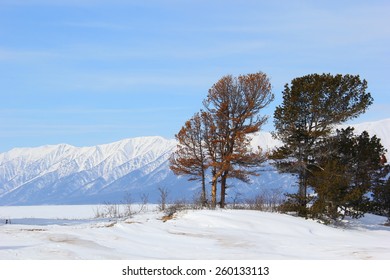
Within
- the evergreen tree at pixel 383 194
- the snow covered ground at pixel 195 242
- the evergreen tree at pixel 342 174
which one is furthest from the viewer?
the evergreen tree at pixel 383 194

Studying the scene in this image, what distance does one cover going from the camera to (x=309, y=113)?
33031 mm

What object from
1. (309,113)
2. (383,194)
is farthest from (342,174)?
(383,194)

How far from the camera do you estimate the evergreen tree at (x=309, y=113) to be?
32.6 metres

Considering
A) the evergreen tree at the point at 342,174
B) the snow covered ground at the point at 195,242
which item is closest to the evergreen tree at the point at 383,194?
the evergreen tree at the point at 342,174

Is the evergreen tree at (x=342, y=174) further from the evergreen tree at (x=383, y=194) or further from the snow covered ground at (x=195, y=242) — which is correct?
the snow covered ground at (x=195, y=242)

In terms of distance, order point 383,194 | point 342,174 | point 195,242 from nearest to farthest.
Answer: point 195,242 → point 342,174 → point 383,194

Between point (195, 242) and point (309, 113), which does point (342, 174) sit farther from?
point (195, 242)

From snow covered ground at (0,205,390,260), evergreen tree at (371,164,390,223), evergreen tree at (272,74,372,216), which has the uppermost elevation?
evergreen tree at (272,74,372,216)

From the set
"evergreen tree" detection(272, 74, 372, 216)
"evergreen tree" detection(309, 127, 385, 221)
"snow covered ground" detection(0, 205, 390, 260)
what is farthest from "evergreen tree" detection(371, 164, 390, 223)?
"snow covered ground" detection(0, 205, 390, 260)

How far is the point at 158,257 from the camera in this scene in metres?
15.8

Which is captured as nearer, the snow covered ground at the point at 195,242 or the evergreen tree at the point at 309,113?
the snow covered ground at the point at 195,242

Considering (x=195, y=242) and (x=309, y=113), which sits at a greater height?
(x=309, y=113)

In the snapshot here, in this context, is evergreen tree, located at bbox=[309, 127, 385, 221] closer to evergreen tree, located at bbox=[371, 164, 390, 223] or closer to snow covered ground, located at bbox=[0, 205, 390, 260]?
evergreen tree, located at bbox=[371, 164, 390, 223]

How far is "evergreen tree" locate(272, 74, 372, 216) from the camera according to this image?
1282 inches
